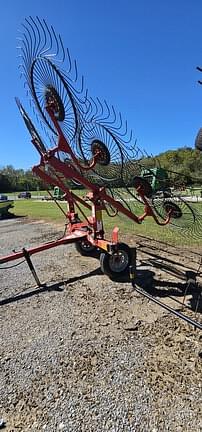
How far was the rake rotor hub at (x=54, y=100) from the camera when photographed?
5.92 m

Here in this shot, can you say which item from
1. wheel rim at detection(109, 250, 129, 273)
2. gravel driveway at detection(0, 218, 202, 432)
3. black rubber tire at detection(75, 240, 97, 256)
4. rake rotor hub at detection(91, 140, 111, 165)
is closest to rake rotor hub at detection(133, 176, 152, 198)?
rake rotor hub at detection(91, 140, 111, 165)

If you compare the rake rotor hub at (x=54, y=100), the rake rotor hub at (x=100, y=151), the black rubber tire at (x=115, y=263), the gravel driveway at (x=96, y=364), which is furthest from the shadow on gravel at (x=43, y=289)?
the rake rotor hub at (x=54, y=100)

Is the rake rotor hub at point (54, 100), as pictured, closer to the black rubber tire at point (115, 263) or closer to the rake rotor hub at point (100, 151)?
the rake rotor hub at point (100, 151)

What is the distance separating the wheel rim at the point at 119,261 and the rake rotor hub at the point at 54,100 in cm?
287

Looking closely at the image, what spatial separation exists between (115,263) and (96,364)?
2633 millimetres

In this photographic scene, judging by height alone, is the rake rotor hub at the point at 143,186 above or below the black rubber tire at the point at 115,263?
above

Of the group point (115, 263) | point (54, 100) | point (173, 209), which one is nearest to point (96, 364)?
point (115, 263)

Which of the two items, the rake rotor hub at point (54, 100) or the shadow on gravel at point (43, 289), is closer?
the shadow on gravel at point (43, 289)

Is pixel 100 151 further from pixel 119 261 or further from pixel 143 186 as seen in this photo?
pixel 119 261

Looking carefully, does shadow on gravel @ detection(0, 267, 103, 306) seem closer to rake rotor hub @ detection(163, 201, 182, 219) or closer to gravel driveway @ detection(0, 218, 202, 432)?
gravel driveway @ detection(0, 218, 202, 432)

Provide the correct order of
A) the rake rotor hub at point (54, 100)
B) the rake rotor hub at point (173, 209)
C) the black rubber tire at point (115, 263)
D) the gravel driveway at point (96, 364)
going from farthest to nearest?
the rake rotor hub at point (54, 100) → the rake rotor hub at point (173, 209) → the black rubber tire at point (115, 263) → the gravel driveway at point (96, 364)

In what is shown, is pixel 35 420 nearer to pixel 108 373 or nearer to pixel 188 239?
pixel 108 373

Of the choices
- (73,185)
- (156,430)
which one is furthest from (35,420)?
(73,185)

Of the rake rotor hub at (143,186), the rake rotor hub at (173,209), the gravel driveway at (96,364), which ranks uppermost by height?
the rake rotor hub at (143,186)
